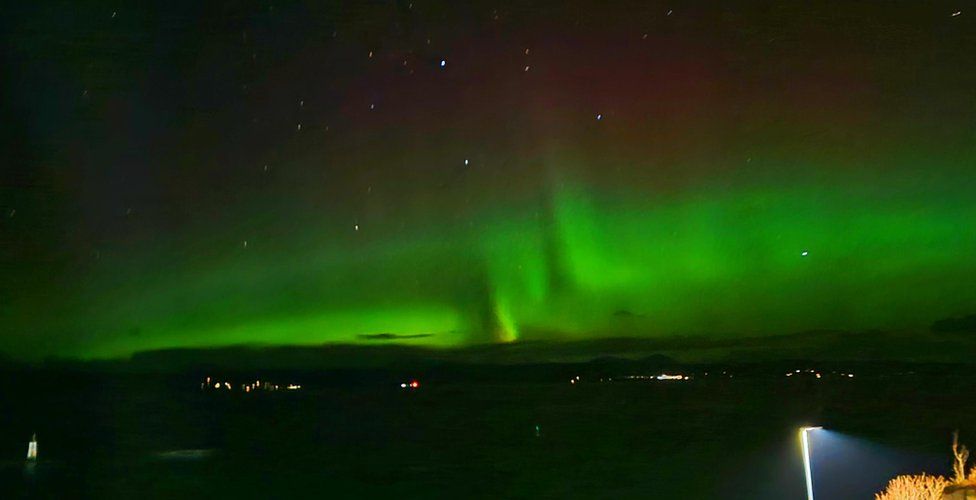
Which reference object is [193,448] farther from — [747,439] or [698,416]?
[698,416]

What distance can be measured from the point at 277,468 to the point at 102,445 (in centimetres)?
2304

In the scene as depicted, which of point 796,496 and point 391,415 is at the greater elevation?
point 391,415

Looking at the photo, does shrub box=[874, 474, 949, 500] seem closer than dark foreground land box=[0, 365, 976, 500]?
Yes

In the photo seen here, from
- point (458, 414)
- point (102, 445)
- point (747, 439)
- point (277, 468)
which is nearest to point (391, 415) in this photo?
point (458, 414)

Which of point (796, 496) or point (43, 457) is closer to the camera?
point (796, 496)

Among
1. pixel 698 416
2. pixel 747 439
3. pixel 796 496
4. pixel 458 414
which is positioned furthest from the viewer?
pixel 458 414

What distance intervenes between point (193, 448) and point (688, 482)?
Result: 1459 inches

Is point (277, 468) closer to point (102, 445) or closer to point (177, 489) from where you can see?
point (177, 489)

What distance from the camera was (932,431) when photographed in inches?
2645

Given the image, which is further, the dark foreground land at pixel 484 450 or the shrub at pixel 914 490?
the dark foreground land at pixel 484 450

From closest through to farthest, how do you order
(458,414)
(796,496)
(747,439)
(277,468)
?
(796,496) < (277,468) < (747,439) < (458,414)

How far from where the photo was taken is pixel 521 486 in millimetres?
42250

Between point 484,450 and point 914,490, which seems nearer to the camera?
point 914,490

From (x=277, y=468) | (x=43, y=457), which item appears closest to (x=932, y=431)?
(x=277, y=468)
